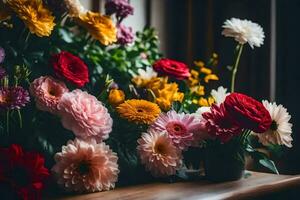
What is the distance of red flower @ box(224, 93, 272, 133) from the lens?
84 centimetres

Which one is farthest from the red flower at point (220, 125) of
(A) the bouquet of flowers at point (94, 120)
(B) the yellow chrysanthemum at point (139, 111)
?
(B) the yellow chrysanthemum at point (139, 111)

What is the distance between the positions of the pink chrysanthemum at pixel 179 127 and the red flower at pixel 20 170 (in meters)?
0.27

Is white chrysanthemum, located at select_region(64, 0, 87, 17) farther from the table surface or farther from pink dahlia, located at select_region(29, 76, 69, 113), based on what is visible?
the table surface

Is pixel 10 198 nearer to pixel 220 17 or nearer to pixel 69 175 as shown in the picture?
pixel 69 175

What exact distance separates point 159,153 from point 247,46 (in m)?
0.61

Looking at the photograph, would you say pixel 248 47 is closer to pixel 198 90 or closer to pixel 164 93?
pixel 198 90

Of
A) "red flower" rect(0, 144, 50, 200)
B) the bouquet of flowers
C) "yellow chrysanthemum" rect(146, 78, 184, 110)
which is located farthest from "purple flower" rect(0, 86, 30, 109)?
"yellow chrysanthemum" rect(146, 78, 184, 110)

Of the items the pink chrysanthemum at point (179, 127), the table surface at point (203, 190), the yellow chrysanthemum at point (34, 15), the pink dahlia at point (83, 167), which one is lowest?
the table surface at point (203, 190)

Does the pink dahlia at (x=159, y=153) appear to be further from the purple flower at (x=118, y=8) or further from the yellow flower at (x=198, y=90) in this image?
the purple flower at (x=118, y=8)

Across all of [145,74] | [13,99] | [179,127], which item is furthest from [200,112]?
[13,99]

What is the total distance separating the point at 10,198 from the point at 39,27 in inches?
15.0

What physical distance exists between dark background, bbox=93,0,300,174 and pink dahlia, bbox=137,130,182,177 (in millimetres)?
494

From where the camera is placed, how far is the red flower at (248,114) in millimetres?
838

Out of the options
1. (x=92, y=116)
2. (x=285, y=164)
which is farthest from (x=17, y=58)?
(x=285, y=164)
